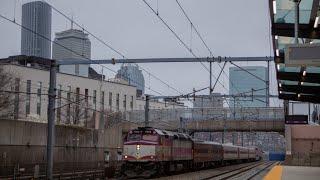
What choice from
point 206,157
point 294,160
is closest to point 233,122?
point 294,160

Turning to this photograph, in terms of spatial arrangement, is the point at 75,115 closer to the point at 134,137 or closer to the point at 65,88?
the point at 65,88

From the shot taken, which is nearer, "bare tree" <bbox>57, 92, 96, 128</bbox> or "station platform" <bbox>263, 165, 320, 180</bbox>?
"station platform" <bbox>263, 165, 320, 180</bbox>

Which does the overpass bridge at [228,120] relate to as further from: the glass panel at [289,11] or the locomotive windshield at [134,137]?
the glass panel at [289,11]

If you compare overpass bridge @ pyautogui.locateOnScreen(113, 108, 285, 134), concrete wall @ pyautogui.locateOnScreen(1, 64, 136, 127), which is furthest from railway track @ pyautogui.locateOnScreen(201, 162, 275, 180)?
overpass bridge @ pyautogui.locateOnScreen(113, 108, 285, 134)

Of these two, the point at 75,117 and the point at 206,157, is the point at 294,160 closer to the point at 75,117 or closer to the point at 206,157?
the point at 206,157

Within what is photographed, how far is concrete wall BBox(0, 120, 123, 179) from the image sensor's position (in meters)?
31.8

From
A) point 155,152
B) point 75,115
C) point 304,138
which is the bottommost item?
point 304,138

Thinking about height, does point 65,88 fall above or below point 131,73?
above

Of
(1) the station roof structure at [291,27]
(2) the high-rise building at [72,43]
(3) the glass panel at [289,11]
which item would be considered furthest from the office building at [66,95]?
(3) the glass panel at [289,11]

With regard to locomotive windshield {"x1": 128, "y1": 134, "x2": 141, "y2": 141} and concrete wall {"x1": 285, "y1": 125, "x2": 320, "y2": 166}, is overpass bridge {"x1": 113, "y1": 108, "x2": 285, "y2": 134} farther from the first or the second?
locomotive windshield {"x1": 128, "y1": 134, "x2": 141, "y2": 141}

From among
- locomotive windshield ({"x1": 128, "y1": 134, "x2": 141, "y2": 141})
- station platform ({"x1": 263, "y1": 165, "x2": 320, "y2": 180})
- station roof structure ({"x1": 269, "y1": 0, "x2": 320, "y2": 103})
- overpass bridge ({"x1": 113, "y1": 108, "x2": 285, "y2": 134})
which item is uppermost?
station roof structure ({"x1": 269, "y1": 0, "x2": 320, "y2": 103})

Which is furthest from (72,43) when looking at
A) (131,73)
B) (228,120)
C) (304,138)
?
(228,120)

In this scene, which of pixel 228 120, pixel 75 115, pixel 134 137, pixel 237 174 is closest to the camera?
pixel 134 137

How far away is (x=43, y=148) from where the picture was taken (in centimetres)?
3531
